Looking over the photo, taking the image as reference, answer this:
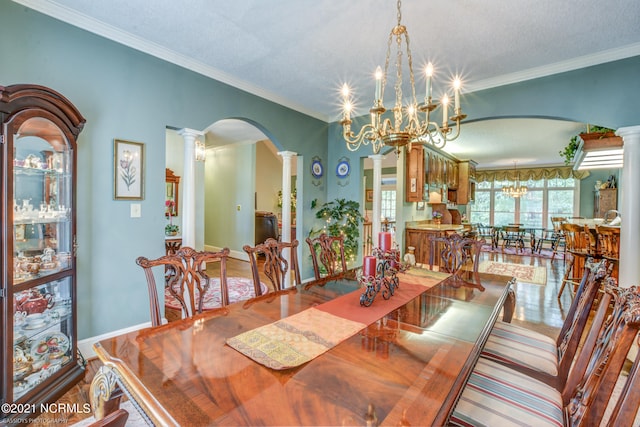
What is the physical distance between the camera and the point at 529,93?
3105 mm

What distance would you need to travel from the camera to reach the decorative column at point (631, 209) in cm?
256

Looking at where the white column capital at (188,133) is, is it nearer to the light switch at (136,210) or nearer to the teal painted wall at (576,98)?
the light switch at (136,210)

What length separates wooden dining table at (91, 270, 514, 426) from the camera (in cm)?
74

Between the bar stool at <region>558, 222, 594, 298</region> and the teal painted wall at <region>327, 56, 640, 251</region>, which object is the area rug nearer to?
the bar stool at <region>558, 222, 594, 298</region>

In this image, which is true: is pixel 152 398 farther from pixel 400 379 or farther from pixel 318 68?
pixel 318 68

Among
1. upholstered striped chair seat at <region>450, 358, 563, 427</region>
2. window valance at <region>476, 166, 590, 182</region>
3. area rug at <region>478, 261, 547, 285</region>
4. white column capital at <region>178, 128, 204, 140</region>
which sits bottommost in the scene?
area rug at <region>478, 261, 547, 285</region>

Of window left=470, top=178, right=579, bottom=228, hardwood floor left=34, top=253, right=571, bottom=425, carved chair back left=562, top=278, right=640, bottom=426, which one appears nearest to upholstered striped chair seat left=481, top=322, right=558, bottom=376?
carved chair back left=562, top=278, right=640, bottom=426

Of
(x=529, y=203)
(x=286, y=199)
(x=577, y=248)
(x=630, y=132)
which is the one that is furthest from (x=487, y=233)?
(x=286, y=199)

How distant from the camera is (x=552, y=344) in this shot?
5.68 ft

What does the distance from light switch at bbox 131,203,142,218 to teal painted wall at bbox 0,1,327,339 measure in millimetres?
35

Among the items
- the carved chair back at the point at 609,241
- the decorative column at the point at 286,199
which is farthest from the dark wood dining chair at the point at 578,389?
the decorative column at the point at 286,199

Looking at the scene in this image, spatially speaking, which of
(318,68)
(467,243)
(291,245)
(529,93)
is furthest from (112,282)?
(529,93)

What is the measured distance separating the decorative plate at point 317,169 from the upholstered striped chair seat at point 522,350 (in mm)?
3161

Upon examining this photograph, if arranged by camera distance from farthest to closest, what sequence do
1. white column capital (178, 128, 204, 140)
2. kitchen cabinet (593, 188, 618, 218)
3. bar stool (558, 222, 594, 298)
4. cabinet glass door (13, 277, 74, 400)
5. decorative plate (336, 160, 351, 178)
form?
kitchen cabinet (593, 188, 618, 218)
decorative plate (336, 160, 351, 178)
bar stool (558, 222, 594, 298)
white column capital (178, 128, 204, 140)
cabinet glass door (13, 277, 74, 400)
